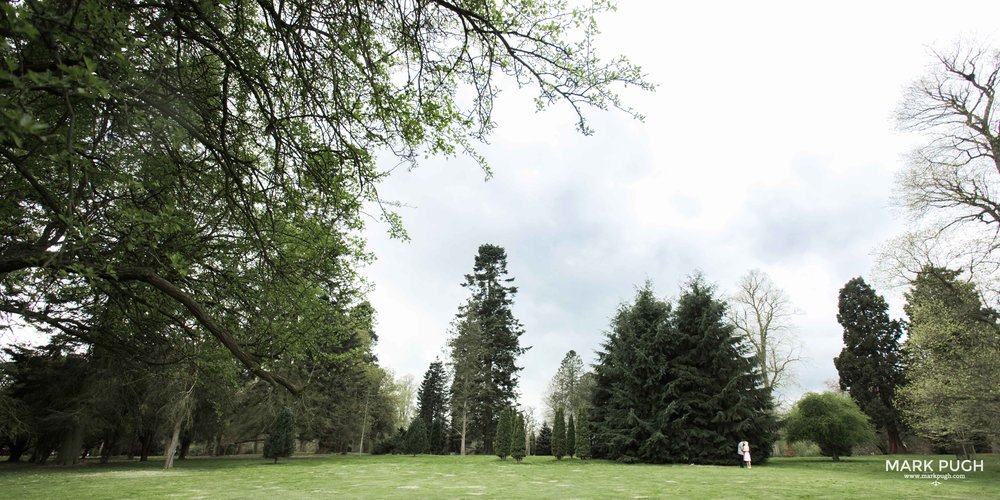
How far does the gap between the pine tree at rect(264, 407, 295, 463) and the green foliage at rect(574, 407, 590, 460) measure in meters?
16.5

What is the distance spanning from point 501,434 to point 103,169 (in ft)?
74.3

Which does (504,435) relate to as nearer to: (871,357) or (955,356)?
(955,356)

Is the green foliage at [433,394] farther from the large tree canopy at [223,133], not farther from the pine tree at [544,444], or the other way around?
the large tree canopy at [223,133]

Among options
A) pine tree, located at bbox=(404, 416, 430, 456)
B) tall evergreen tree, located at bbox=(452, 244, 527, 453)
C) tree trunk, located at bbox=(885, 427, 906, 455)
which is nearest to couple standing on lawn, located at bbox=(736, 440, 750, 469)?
tall evergreen tree, located at bbox=(452, 244, 527, 453)

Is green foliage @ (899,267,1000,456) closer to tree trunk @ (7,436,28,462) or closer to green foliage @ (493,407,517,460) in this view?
green foliage @ (493,407,517,460)

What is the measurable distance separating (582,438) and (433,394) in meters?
26.5

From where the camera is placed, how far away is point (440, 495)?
8.87m

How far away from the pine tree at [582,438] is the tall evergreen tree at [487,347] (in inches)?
470

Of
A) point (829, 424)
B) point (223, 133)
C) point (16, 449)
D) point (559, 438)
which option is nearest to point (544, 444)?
point (559, 438)

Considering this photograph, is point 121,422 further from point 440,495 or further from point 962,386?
point 962,386

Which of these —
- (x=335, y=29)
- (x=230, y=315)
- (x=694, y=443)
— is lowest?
(x=694, y=443)

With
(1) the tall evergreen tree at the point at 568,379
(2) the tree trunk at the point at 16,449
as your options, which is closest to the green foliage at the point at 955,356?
(1) the tall evergreen tree at the point at 568,379

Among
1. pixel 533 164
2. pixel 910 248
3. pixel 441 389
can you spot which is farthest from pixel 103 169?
pixel 441 389

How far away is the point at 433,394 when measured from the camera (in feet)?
154
